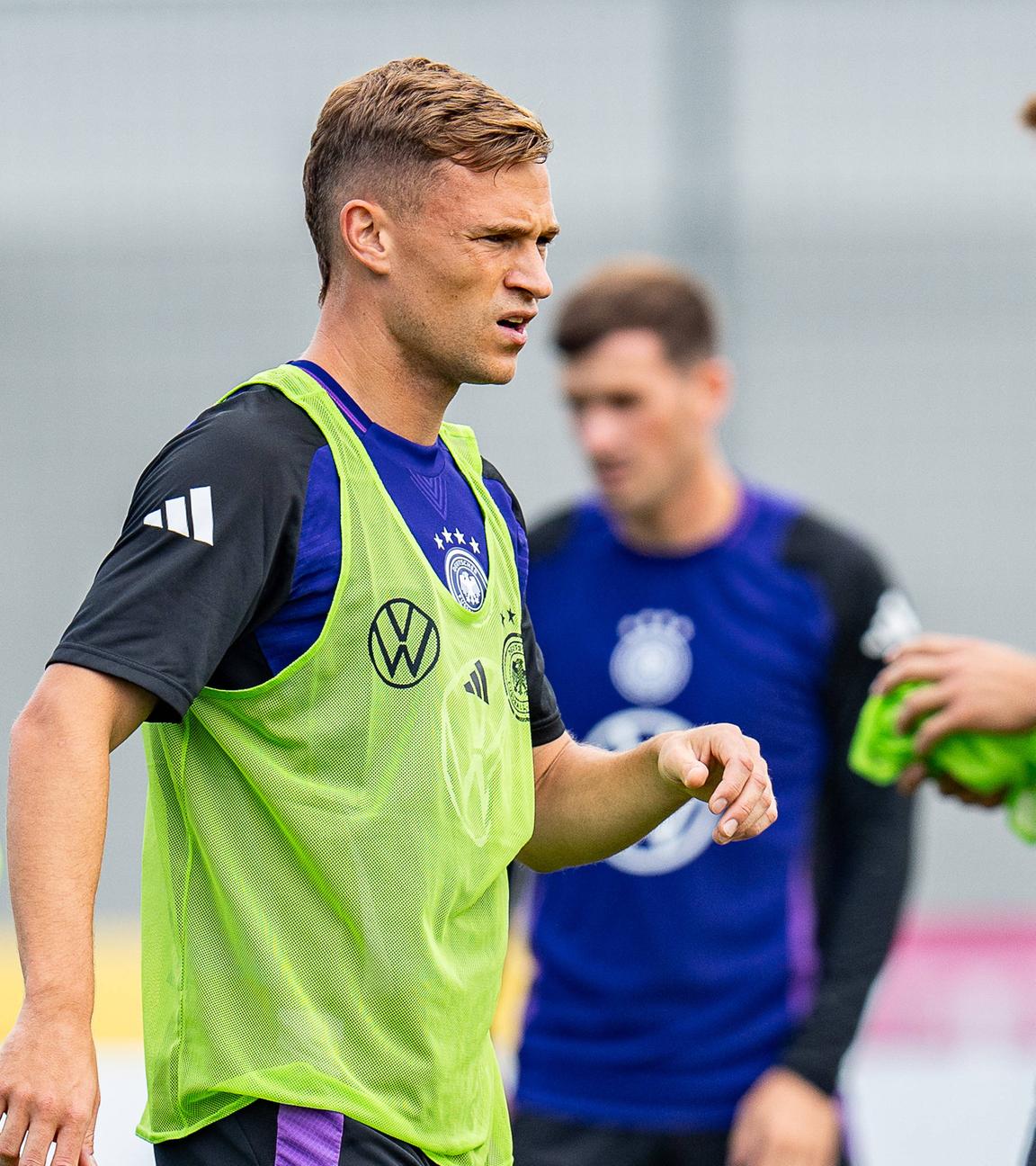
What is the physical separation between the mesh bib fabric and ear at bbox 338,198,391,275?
0.67 ft

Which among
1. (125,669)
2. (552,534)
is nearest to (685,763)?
(125,669)

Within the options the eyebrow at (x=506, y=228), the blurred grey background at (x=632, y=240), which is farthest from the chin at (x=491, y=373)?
the blurred grey background at (x=632, y=240)

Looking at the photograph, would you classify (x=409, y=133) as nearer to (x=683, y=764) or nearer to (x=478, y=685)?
(x=478, y=685)

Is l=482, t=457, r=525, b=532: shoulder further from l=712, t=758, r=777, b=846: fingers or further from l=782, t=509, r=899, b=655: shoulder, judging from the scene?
l=782, t=509, r=899, b=655: shoulder

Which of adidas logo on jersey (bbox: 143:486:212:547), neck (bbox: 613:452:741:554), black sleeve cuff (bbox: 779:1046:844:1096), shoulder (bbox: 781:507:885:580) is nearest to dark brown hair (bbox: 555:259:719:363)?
neck (bbox: 613:452:741:554)

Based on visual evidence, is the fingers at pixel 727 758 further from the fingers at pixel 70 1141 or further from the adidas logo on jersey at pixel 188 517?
the fingers at pixel 70 1141

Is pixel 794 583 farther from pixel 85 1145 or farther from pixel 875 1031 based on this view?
pixel 875 1031

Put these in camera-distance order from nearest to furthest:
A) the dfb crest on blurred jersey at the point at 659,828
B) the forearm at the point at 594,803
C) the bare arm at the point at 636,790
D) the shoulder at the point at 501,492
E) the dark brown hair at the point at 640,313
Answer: the bare arm at the point at 636,790
the forearm at the point at 594,803
the shoulder at the point at 501,492
the dfb crest on blurred jersey at the point at 659,828
the dark brown hair at the point at 640,313

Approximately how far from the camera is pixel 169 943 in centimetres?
238

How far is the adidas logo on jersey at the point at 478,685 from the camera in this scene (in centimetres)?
247

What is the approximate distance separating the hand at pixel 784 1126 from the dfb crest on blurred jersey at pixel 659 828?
0.49 meters

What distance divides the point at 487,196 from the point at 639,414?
2106mm

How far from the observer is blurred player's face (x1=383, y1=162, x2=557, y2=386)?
2.45m

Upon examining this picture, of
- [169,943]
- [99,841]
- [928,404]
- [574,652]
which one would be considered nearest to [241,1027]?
[169,943]
